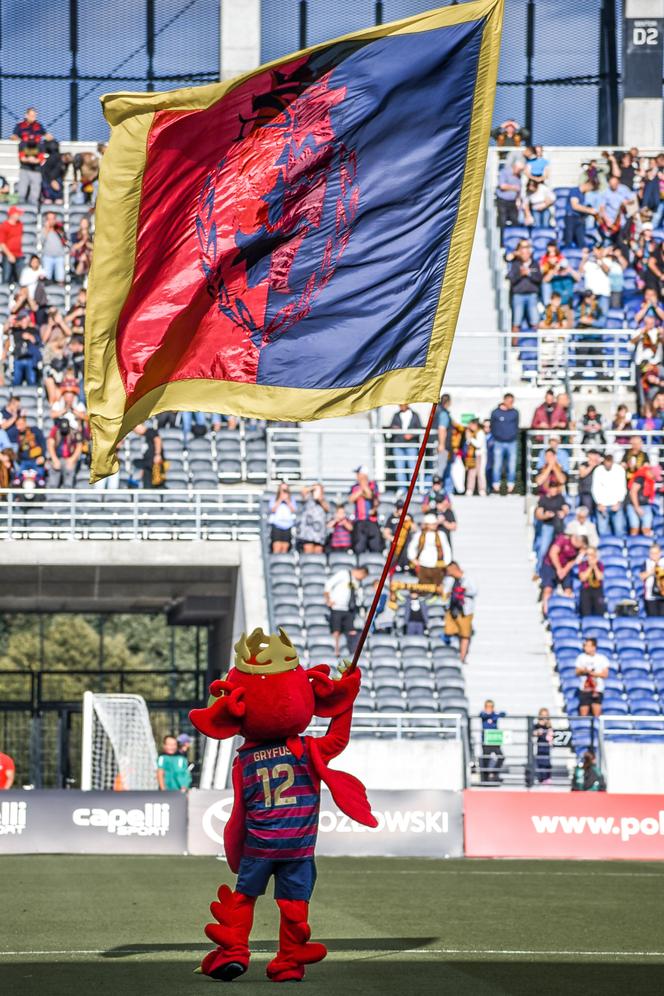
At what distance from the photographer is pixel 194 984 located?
9.36 m

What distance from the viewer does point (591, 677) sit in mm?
25734

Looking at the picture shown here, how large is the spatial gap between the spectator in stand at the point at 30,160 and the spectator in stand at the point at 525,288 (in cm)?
907

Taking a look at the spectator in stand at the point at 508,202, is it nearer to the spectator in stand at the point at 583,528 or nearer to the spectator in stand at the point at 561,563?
the spectator in stand at the point at 583,528

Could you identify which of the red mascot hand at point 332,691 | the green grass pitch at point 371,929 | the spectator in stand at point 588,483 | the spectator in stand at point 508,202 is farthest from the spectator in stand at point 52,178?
the red mascot hand at point 332,691

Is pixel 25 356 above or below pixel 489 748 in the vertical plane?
above

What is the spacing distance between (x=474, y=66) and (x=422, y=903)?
268 inches

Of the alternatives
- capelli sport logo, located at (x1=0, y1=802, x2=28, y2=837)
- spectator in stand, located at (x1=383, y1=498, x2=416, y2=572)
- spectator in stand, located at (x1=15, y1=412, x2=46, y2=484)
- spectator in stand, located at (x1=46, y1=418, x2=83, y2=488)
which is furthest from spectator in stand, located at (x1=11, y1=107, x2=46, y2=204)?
capelli sport logo, located at (x1=0, y1=802, x2=28, y2=837)

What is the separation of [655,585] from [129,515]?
25.6 feet

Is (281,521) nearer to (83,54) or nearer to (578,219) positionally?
(578,219)

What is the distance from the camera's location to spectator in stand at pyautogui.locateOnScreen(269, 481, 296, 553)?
27.9 meters

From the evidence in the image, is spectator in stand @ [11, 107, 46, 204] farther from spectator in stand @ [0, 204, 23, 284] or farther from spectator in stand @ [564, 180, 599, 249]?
spectator in stand @ [564, 180, 599, 249]

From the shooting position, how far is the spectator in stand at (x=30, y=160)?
3500cm

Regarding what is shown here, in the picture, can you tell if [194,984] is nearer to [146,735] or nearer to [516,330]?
[146,735]

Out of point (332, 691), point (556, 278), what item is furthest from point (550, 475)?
point (332, 691)
